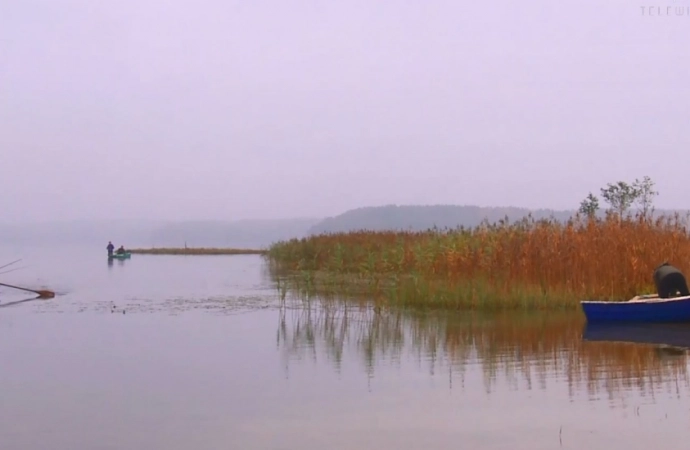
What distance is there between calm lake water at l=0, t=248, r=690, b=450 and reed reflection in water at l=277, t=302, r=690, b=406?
3 cm

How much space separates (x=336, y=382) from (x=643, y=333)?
5291 millimetres

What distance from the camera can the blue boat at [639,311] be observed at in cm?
1235

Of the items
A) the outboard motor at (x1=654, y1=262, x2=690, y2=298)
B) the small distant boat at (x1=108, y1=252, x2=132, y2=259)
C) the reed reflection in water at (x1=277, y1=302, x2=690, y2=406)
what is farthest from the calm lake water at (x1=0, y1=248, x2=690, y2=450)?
the small distant boat at (x1=108, y1=252, x2=132, y2=259)

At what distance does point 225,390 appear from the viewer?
8.21 meters

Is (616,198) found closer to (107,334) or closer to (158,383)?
(107,334)

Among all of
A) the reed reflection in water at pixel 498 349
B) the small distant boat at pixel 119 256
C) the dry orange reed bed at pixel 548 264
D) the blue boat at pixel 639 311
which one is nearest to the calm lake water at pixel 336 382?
the reed reflection in water at pixel 498 349

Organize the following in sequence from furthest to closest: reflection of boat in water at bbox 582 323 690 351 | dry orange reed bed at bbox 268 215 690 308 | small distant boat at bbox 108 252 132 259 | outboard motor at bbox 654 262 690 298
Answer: small distant boat at bbox 108 252 132 259, dry orange reed bed at bbox 268 215 690 308, outboard motor at bbox 654 262 690 298, reflection of boat in water at bbox 582 323 690 351

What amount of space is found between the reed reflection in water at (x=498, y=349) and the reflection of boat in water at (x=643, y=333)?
0.09 m

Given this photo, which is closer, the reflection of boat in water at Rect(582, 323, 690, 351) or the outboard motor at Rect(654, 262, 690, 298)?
the reflection of boat in water at Rect(582, 323, 690, 351)

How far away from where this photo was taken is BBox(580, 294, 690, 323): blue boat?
12352 mm

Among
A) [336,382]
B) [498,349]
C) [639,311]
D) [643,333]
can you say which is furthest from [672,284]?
[336,382]

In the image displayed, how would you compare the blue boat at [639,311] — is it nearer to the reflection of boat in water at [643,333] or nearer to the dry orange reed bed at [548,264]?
the reflection of boat in water at [643,333]

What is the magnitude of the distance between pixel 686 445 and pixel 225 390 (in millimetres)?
4094

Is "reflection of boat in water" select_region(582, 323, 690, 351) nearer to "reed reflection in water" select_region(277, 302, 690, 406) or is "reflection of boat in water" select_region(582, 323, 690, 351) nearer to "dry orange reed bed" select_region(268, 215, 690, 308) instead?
"reed reflection in water" select_region(277, 302, 690, 406)
